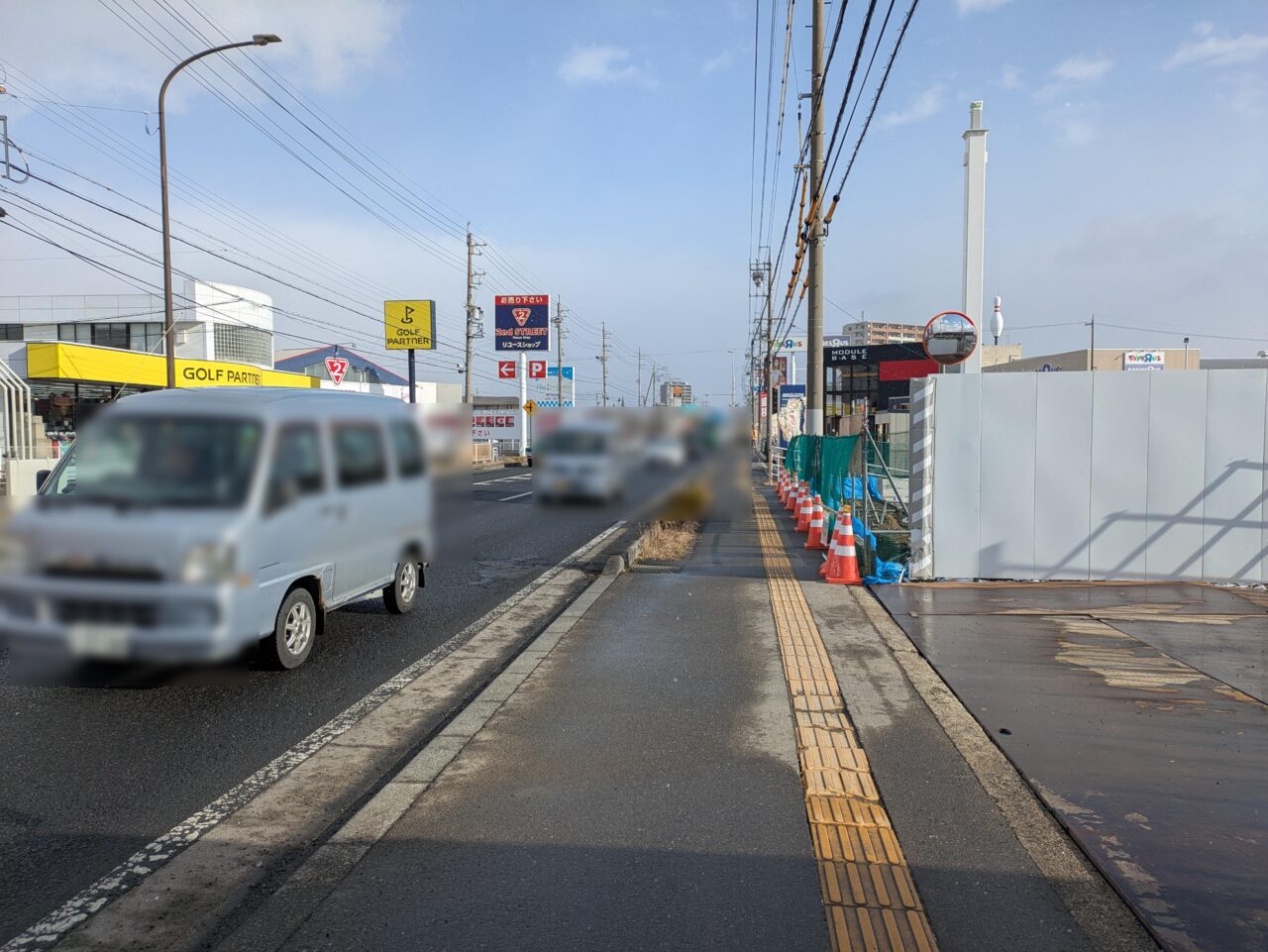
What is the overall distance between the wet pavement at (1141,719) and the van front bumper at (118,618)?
3941 mm

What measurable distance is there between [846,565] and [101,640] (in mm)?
10876

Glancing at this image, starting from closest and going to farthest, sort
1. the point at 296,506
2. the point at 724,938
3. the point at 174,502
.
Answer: the point at 174,502 → the point at 296,506 → the point at 724,938

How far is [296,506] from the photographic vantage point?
1021mm

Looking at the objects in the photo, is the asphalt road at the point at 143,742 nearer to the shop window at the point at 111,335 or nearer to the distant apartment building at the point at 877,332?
the shop window at the point at 111,335

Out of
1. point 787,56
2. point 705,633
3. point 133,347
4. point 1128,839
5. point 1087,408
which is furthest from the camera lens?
point 787,56

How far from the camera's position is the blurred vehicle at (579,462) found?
1.71 meters

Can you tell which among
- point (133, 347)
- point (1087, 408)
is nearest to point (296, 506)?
point (133, 347)

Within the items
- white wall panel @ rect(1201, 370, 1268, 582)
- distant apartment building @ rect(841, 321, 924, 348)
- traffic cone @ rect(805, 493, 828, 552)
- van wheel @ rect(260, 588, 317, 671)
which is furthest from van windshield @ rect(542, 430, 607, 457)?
distant apartment building @ rect(841, 321, 924, 348)

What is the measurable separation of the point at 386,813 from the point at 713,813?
5.50 feet

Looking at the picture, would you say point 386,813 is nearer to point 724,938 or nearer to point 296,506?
point 724,938

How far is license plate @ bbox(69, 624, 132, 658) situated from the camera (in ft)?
2.98

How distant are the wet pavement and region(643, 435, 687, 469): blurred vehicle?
10.0 feet

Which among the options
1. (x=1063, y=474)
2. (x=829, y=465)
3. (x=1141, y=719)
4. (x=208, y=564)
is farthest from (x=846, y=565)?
(x=208, y=564)

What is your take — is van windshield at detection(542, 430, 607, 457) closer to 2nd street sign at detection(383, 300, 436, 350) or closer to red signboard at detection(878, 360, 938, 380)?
2nd street sign at detection(383, 300, 436, 350)
